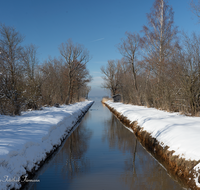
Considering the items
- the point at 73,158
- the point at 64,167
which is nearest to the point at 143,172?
the point at 64,167

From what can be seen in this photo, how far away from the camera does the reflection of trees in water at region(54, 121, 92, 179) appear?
5.39 m

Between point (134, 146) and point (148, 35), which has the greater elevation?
point (148, 35)

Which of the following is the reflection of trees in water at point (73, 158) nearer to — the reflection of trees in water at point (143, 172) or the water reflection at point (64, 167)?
the water reflection at point (64, 167)

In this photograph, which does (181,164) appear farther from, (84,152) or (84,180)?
(84,152)

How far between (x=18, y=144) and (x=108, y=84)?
4327cm

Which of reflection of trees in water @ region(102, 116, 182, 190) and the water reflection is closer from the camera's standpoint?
reflection of trees in water @ region(102, 116, 182, 190)

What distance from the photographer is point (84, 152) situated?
733 cm

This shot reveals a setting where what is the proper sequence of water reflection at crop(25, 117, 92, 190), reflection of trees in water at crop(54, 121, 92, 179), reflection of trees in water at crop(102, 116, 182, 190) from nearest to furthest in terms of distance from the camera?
1. reflection of trees in water at crop(102, 116, 182, 190)
2. water reflection at crop(25, 117, 92, 190)
3. reflection of trees in water at crop(54, 121, 92, 179)

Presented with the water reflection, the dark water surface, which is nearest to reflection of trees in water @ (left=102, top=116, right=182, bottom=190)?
the dark water surface

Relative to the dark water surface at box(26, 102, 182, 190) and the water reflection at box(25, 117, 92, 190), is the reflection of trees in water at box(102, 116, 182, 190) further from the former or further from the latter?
the water reflection at box(25, 117, 92, 190)

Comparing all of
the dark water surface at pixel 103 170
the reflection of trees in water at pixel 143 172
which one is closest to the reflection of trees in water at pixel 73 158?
the dark water surface at pixel 103 170

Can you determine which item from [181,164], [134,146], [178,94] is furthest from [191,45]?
[181,164]

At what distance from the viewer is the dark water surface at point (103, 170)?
4.54 meters

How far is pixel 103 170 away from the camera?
5402 mm
